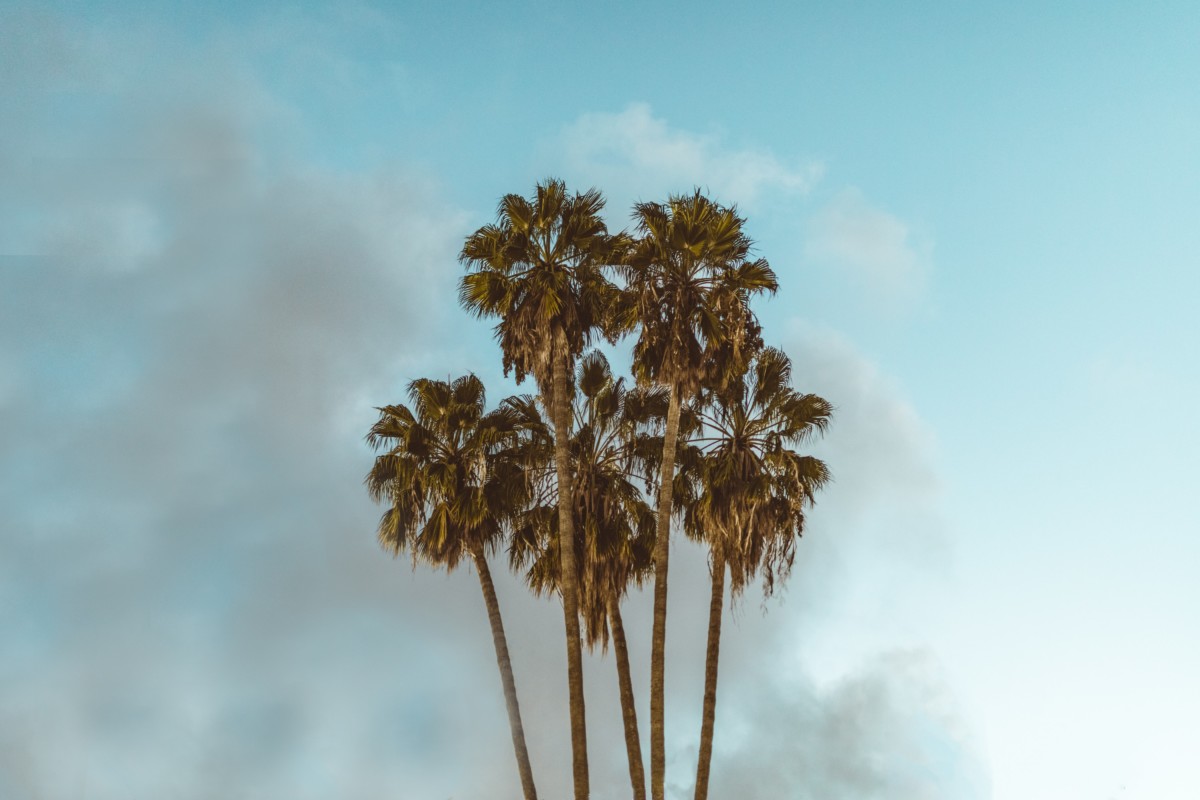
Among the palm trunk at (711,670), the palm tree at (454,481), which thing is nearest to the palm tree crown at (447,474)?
the palm tree at (454,481)

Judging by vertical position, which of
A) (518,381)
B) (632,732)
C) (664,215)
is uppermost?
(664,215)

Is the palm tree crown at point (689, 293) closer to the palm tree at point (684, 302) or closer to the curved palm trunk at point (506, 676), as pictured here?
the palm tree at point (684, 302)

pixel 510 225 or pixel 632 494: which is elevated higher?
pixel 510 225

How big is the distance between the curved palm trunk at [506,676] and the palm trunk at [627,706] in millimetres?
2797

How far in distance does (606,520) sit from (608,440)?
7.81 ft

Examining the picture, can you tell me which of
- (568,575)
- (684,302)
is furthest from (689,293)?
(568,575)

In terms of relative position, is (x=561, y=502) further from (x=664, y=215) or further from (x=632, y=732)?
(x=664, y=215)

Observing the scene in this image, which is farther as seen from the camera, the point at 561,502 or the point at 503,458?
the point at 503,458

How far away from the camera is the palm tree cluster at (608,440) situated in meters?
31.2

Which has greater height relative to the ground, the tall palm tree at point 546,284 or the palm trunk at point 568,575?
the tall palm tree at point 546,284

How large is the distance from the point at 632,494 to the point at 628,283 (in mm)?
5647

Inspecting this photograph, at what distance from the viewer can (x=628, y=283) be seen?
105 ft

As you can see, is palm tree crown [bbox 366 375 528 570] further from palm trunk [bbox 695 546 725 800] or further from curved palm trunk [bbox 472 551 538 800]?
palm trunk [bbox 695 546 725 800]

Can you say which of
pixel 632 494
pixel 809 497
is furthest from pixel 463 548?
pixel 809 497
